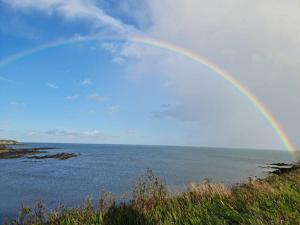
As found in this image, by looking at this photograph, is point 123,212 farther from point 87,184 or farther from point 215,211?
point 87,184

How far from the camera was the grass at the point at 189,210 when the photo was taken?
6.71m

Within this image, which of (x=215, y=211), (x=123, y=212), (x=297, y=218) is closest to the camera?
(x=297, y=218)

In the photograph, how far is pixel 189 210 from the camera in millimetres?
7703

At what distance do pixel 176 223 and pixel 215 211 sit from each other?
128cm

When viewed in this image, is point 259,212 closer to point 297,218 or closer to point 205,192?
point 297,218

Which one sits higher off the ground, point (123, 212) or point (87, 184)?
point (123, 212)

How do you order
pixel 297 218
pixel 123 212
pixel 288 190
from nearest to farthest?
pixel 297 218 < pixel 123 212 < pixel 288 190

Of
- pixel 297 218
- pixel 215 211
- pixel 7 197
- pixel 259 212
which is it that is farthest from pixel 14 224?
pixel 7 197

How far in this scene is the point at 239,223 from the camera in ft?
21.1

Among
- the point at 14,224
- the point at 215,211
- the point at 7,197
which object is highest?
Result: the point at 215,211

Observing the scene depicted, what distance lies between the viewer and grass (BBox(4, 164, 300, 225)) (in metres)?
6.71

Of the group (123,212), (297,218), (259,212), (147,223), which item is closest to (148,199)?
(123,212)

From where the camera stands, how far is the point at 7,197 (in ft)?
90.9

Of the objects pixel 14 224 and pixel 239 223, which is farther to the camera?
pixel 14 224
